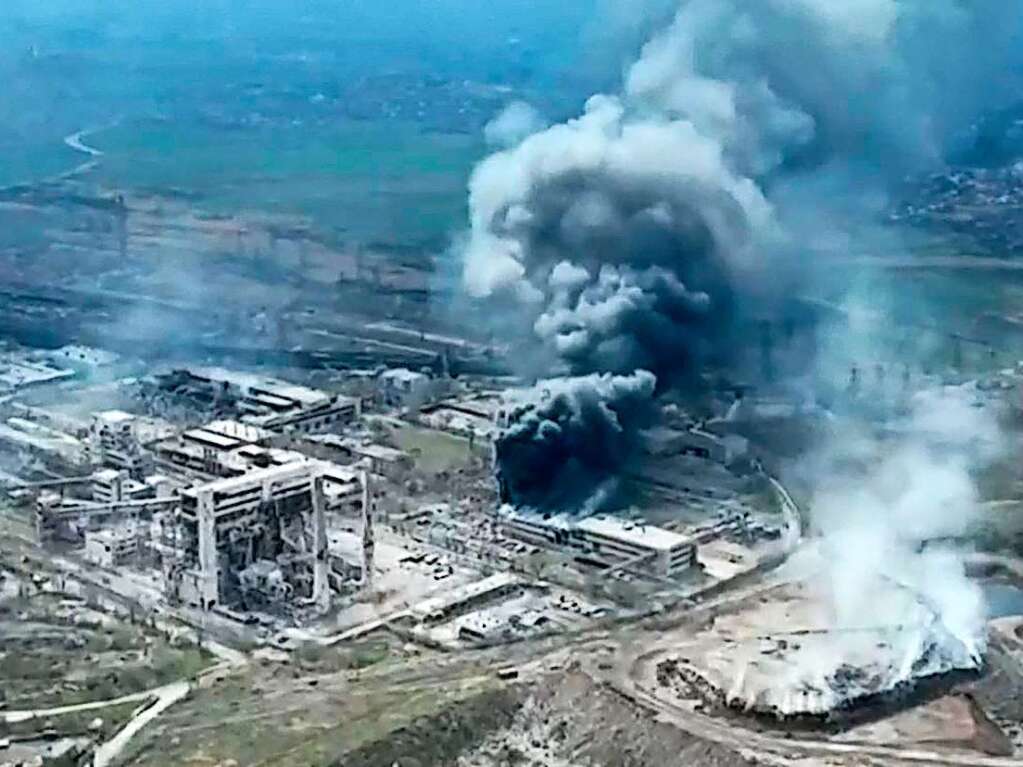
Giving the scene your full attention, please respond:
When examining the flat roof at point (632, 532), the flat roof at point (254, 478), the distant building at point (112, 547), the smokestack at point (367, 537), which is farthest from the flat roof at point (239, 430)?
the flat roof at point (632, 532)

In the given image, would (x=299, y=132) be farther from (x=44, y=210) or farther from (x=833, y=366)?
(x=833, y=366)

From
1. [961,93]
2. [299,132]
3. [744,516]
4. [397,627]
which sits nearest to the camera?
[397,627]

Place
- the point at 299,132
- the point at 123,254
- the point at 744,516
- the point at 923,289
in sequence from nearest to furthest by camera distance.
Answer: the point at 744,516 → the point at 923,289 → the point at 123,254 → the point at 299,132

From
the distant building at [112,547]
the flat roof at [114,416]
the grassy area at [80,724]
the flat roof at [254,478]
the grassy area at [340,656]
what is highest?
the flat roof at [254,478]

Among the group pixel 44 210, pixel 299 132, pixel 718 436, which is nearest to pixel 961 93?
pixel 718 436

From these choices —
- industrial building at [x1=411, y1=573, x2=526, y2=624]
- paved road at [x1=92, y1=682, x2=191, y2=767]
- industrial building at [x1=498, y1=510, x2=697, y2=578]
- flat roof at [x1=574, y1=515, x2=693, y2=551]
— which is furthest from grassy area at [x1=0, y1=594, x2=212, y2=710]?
flat roof at [x1=574, y1=515, x2=693, y2=551]

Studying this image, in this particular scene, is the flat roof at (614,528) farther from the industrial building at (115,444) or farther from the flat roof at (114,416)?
the flat roof at (114,416)
